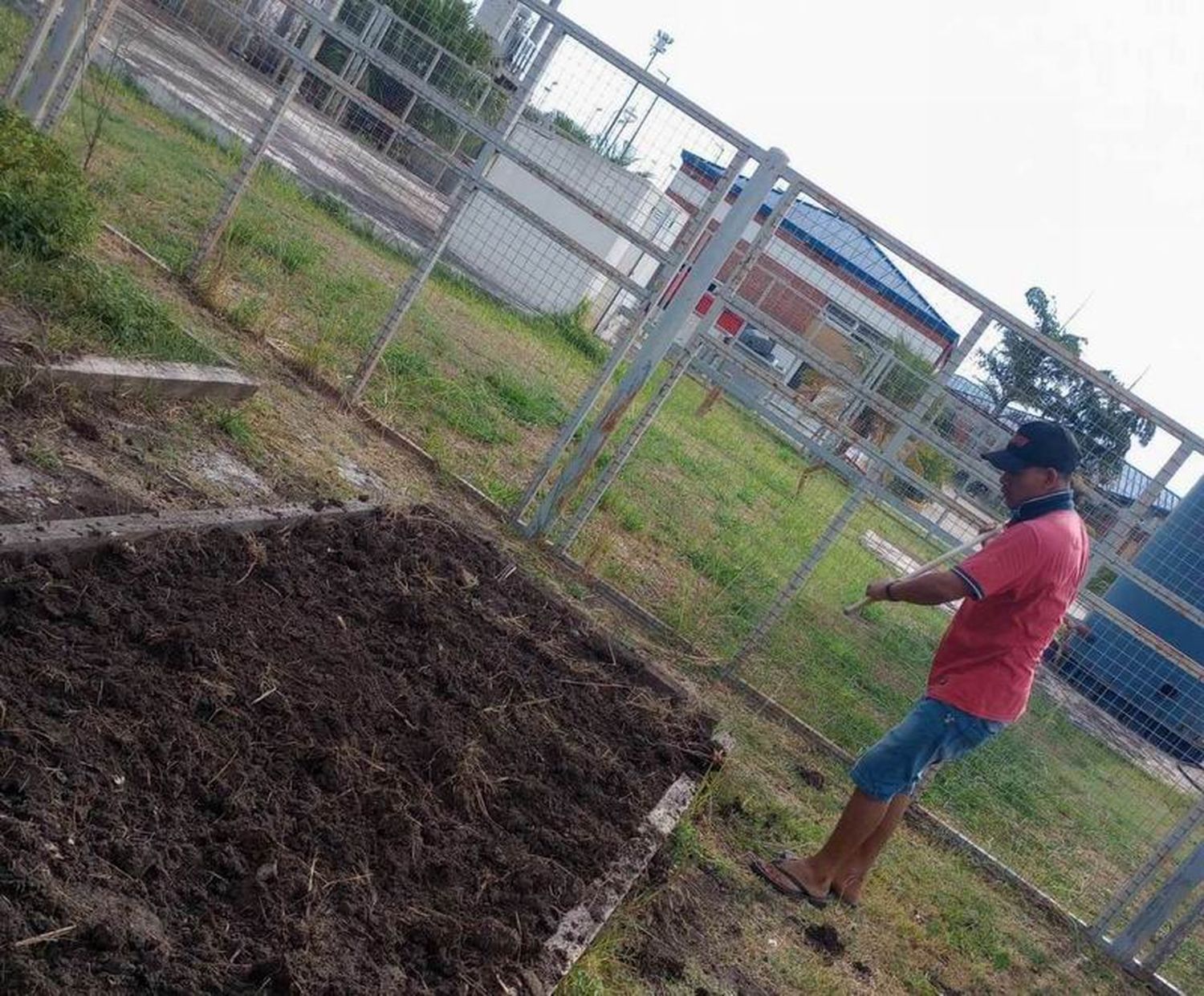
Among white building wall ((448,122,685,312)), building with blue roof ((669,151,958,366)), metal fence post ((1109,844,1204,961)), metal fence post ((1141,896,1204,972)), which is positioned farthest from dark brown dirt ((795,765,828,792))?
white building wall ((448,122,685,312))

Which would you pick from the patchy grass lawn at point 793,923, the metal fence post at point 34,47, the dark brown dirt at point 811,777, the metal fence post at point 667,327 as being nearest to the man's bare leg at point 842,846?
the patchy grass lawn at point 793,923

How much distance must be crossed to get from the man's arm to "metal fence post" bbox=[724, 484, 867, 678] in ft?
6.10

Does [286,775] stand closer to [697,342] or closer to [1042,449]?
[1042,449]

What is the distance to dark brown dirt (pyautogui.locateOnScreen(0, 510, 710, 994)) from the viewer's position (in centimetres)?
232

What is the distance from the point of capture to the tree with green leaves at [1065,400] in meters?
6.14

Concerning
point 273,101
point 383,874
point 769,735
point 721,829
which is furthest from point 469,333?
point 383,874

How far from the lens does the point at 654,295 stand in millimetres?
6348

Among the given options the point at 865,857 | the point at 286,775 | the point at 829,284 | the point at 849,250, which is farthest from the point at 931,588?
the point at 829,284

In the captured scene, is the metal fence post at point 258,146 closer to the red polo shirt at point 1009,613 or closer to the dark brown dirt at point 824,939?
the red polo shirt at point 1009,613

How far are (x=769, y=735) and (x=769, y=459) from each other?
8678 millimetres

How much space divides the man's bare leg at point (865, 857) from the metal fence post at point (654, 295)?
2.86 m

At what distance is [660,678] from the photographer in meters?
5.29

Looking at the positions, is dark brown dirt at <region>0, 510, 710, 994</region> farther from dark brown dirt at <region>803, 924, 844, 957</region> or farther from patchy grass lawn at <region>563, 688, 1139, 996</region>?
dark brown dirt at <region>803, 924, 844, 957</region>

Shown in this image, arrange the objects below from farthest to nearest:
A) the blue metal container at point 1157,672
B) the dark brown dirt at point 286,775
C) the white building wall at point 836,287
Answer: the blue metal container at point 1157,672
the white building wall at point 836,287
the dark brown dirt at point 286,775
